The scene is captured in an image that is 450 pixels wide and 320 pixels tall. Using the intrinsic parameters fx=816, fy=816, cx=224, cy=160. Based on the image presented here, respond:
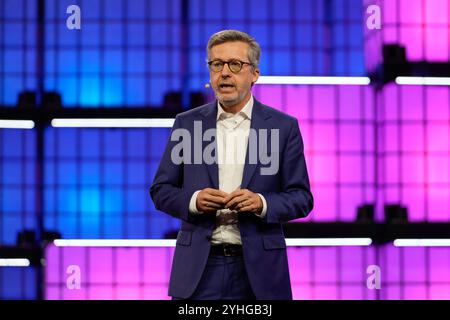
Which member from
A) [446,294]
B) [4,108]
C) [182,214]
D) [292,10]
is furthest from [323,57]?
[182,214]

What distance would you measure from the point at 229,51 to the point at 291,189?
58 centimetres

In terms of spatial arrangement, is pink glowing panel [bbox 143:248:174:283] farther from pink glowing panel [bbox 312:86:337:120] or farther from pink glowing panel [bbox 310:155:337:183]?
pink glowing panel [bbox 312:86:337:120]

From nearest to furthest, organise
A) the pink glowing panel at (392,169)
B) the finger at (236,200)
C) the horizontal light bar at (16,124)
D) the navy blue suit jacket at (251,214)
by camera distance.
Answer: the finger at (236,200)
the navy blue suit jacket at (251,214)
the horizontal light bar at (16,124)
the pink glowing panel at (392,169)

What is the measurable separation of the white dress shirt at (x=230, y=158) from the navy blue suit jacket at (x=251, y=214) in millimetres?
27

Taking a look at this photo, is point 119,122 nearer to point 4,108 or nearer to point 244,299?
point 4,108

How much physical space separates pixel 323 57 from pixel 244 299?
2312 mm

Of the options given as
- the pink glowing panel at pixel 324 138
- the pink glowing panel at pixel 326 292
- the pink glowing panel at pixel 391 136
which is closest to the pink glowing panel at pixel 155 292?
the pink glowing panel at pixel 326 292

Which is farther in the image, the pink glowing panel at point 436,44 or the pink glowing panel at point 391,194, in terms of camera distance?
the pink glowing panel at point 436,44

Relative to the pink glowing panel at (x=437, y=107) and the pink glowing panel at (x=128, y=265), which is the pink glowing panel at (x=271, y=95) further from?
the pink glowing panel at (x=128, y=265)

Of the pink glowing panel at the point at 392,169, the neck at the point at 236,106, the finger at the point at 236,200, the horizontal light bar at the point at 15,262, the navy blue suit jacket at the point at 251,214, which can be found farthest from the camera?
the pink glowing panel at the point at 392,169

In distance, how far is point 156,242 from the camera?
4984 millimetres

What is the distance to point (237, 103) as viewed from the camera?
10.4ft

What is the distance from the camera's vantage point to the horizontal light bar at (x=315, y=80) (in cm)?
494

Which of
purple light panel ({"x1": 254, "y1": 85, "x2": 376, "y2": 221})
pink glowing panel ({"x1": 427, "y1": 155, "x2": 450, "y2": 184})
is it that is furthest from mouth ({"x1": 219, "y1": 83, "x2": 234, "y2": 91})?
pink glowing panel ({"x1": 427, "y1": 155, "x2": 450, "y2": 184})
